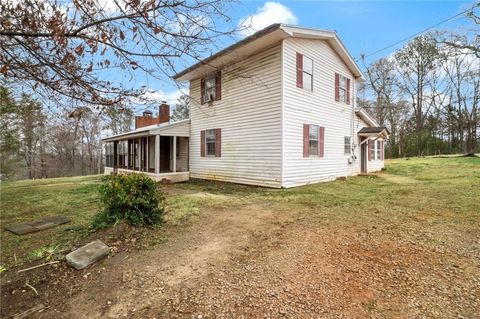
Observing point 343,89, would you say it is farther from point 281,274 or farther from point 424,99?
point 424,99

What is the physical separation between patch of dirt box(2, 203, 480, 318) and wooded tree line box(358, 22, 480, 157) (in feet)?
92.3

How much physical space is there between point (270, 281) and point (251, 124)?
319 inches

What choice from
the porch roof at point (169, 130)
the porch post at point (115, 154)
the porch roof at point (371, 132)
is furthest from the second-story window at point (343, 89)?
the porch post at point (115, 154)

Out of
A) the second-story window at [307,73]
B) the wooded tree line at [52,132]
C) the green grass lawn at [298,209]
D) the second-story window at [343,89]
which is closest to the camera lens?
the wooded tree line at [52,132]

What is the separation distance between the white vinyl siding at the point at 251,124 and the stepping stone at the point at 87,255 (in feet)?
18.7

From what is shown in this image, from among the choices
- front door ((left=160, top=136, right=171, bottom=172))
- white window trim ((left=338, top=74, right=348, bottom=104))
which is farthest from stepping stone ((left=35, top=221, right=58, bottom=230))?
white window trim ((left=338, top=74, right=348, bottom=104))

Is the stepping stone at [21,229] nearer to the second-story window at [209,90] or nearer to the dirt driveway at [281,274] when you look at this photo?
the dirt driveway at [281,274]

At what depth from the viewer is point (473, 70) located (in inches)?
1024

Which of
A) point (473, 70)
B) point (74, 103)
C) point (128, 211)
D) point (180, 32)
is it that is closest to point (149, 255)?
point (128, 211)

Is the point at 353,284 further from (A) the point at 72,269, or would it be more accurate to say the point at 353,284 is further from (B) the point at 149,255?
(A) the point at 72,269

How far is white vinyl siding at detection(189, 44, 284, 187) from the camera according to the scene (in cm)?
959

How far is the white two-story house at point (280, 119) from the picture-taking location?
376 inches

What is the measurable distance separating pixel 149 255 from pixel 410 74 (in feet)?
116

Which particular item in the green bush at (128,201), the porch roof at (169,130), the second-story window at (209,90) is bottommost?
the green bush at (128,201)
